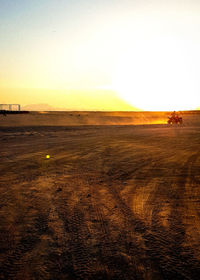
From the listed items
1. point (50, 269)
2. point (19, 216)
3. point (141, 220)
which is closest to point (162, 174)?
point (141, 220)

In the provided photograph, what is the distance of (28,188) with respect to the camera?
5367 millimetres

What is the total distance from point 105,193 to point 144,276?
8.47 feet

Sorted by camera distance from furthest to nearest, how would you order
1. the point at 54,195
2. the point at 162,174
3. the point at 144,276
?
the point at 162,174 → the point at 54,195 → the point at 144,276

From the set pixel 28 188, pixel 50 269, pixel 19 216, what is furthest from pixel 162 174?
pixel 50 269

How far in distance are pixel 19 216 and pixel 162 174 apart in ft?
13.3

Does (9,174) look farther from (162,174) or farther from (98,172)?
(162,174)

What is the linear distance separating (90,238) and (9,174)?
4247mm

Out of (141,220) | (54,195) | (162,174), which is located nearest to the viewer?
(141,220)

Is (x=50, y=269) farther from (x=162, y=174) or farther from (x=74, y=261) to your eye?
(x=162, y=174)

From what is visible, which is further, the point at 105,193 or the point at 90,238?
the point at 105,193

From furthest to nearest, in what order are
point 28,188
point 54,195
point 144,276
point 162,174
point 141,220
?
point 162,174 → point 28,188 → point 54,195 → point 141,220 → point 144,276

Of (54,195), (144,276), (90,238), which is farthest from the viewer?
(54,195)

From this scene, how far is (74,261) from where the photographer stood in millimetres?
2697

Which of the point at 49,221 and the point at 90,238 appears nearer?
the point at 90,238
